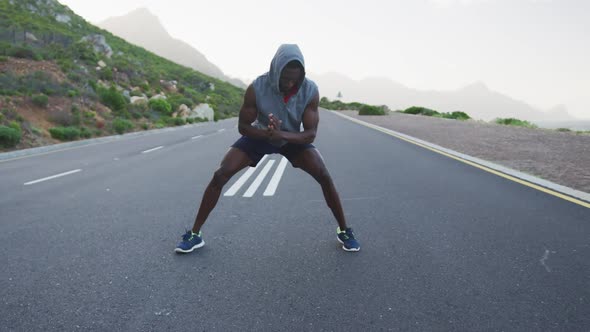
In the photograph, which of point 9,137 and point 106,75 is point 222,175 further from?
point 106,75

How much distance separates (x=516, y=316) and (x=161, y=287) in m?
2.43

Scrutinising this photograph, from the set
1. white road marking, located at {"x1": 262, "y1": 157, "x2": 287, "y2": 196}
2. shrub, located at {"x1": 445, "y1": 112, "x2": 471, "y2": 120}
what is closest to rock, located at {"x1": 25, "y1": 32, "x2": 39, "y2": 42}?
white road marking, located at {"x1": 262, "y1": 157, "x2": 287, "y2": 196}

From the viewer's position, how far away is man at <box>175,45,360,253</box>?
3.13 m

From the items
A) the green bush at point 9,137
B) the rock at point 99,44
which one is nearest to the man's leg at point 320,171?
the green bush at point 9,137

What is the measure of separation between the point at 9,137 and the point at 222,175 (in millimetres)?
11881

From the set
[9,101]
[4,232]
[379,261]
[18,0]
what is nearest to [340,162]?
[379,261]

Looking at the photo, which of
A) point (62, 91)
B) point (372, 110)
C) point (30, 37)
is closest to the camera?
point (62, 91)

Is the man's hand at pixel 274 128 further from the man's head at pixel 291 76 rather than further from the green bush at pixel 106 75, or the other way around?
the green bush at pixel 106 75

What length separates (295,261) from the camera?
10.7ft

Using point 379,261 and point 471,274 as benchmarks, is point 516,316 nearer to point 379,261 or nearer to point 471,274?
point 471,274

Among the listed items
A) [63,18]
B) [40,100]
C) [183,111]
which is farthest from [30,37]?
[63,18]

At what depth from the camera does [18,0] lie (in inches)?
1754

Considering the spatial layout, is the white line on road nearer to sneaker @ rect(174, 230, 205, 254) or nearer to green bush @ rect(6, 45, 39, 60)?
sneaker @ rect(174, 230, 205, 254)

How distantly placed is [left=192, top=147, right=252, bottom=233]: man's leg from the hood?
74 cm
